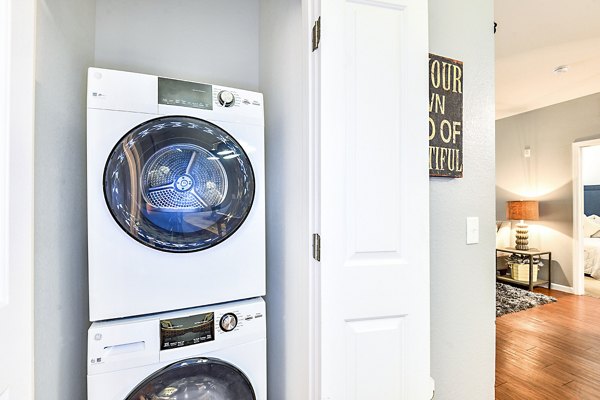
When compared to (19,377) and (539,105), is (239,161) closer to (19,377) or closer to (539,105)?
(19,377)

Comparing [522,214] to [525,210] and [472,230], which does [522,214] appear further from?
[472,230]

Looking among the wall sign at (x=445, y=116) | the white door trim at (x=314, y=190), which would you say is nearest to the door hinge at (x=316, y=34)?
the white door trim at (x=314, y=190)

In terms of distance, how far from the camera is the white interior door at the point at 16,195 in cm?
52

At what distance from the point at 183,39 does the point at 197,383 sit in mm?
1720

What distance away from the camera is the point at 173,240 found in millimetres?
1141

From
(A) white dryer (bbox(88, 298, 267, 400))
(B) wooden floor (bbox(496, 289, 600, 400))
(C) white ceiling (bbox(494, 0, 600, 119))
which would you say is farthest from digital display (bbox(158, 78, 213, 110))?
(B) wooden floor (bbox(496, 289, 600, 400))

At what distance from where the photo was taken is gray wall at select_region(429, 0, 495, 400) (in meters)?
1.39

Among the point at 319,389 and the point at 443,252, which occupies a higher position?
the point at 443,252

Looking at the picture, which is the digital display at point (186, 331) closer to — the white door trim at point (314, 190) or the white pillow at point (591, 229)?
the white door trim at point (314, 190)

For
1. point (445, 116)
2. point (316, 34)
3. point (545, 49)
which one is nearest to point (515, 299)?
point (545, 49)

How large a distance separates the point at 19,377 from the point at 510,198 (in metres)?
6.01

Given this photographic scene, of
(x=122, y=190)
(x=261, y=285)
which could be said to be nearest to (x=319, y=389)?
(x=261, y=285)

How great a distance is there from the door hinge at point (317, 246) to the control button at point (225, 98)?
2.18 feet

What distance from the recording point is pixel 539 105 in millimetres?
4430
